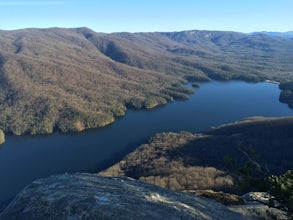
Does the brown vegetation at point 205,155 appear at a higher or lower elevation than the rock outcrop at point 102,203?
lower

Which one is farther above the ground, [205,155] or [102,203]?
[102,203]

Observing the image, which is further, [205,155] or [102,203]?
[205,155]

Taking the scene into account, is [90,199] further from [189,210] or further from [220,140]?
[220,140]

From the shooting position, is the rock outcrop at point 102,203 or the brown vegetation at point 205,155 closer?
the rock outcrop at point 102,203

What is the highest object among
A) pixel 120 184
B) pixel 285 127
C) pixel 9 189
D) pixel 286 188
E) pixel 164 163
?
pixel 286 188

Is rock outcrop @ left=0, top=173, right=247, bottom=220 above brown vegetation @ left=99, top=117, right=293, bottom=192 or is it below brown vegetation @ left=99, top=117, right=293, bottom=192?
above

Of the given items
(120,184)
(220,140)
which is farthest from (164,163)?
(120,184)

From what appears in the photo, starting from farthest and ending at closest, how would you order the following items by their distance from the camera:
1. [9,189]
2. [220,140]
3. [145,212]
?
[220,140] < [9,189] < [145,212]

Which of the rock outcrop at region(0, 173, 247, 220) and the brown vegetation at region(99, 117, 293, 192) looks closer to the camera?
the rock outcrop at region(0, 173, 247, 220)
